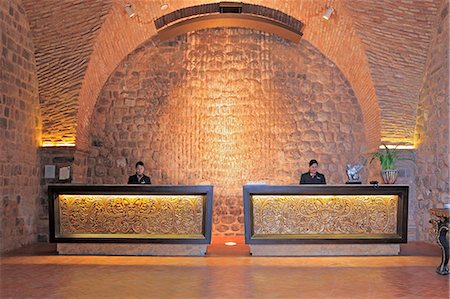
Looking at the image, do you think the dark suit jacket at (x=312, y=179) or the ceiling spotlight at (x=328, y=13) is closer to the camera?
the dark suit jacket at (x=312, y=179)

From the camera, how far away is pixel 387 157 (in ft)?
26.2

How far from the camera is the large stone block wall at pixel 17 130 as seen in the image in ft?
24.2

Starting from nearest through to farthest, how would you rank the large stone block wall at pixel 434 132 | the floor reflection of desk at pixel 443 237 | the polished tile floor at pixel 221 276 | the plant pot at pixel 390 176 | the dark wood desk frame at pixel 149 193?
the polished tile floor at pixel 221 276
the floor reflection of desk at pixel 443 237
the dark wood desk frame at pixel 149 193
the plant pot at pixel 390 176
the large stone block wall at pixel 434 132

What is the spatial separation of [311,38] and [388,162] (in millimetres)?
3011

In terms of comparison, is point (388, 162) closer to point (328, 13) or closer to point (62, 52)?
point (328, 13)

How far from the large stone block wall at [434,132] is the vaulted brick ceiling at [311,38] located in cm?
15

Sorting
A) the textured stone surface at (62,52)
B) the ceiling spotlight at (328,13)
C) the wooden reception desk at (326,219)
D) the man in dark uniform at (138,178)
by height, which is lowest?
the wooden reception desk at (326,219)

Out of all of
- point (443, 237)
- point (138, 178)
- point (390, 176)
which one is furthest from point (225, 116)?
point (443, 237)

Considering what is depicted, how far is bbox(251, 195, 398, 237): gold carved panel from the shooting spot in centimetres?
700

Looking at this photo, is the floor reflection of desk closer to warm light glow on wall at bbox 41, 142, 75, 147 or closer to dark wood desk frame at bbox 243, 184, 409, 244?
dark wood desk frame at bbox 243, 184, 409, 244

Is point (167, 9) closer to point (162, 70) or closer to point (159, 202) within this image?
point (162, 70)

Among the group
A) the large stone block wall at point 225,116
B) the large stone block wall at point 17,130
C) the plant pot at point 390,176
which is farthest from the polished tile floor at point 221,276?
the large stone block wall at point 225,116

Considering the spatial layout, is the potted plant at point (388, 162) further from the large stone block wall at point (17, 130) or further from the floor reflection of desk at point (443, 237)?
the large stone block wall at point (17, 130)

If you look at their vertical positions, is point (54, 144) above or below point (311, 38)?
below
